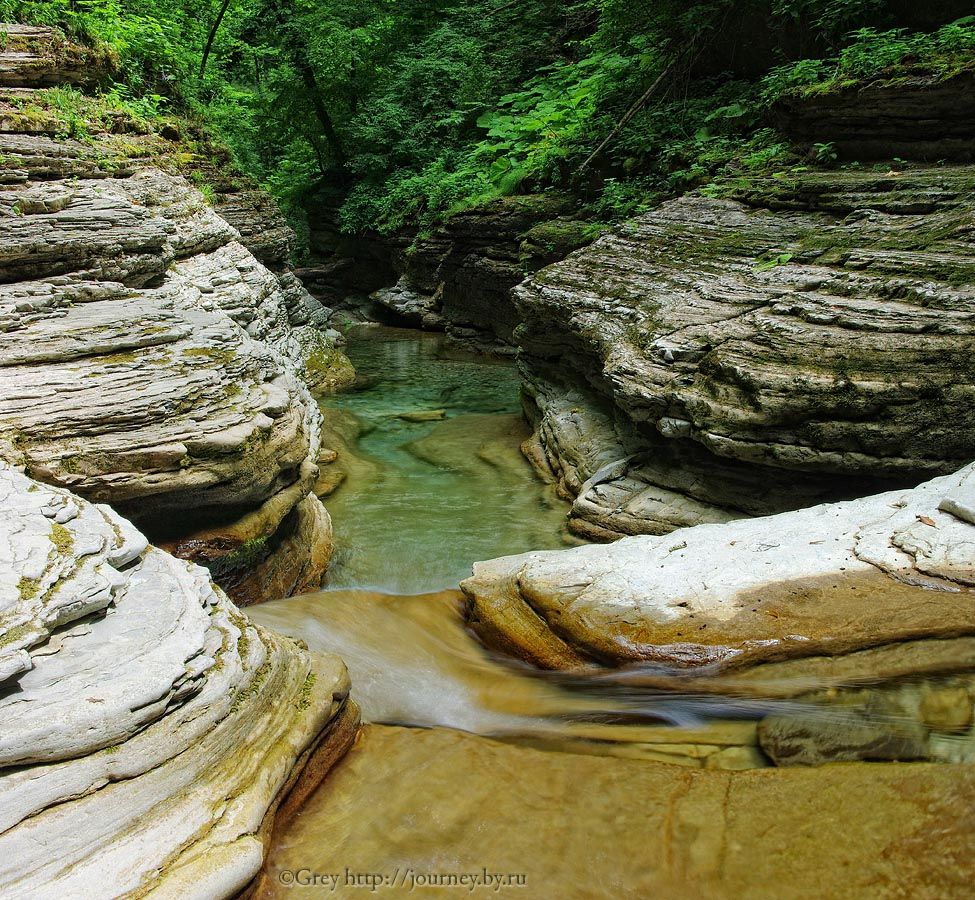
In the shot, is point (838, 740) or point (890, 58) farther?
point (890, 58)

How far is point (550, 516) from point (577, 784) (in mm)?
4918

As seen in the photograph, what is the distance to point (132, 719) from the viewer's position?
2863 millimetres

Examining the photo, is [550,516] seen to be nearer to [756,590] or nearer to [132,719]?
[756,590]

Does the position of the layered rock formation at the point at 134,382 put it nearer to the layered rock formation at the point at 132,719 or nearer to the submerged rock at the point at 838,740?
the layered rock formation at the point at 132,719

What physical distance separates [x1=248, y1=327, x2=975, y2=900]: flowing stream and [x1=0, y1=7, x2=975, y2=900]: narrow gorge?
0.02 meters

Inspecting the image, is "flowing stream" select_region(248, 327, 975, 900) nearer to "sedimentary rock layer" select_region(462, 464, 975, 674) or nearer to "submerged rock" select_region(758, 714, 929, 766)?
"submerged rock" select_region(758, 714, 929, 766)

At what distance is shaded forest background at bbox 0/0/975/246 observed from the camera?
9.31 meters

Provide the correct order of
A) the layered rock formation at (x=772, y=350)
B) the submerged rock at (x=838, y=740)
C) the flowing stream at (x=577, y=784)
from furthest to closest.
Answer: the layered rock formation at (x=772, y=350) → the submerged rock at (x=838, y=740) → the flowing stream at (x=577, y=784)

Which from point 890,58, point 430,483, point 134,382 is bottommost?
point 430,483

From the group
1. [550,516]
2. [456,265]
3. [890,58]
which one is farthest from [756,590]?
[456,265]

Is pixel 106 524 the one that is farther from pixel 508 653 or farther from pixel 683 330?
pixel 683 330

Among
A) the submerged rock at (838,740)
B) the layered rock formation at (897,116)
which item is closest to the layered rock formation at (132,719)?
the submerged rock at (838,740)

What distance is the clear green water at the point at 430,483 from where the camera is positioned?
7305 millimetres

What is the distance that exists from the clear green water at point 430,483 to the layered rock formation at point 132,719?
3.15m
